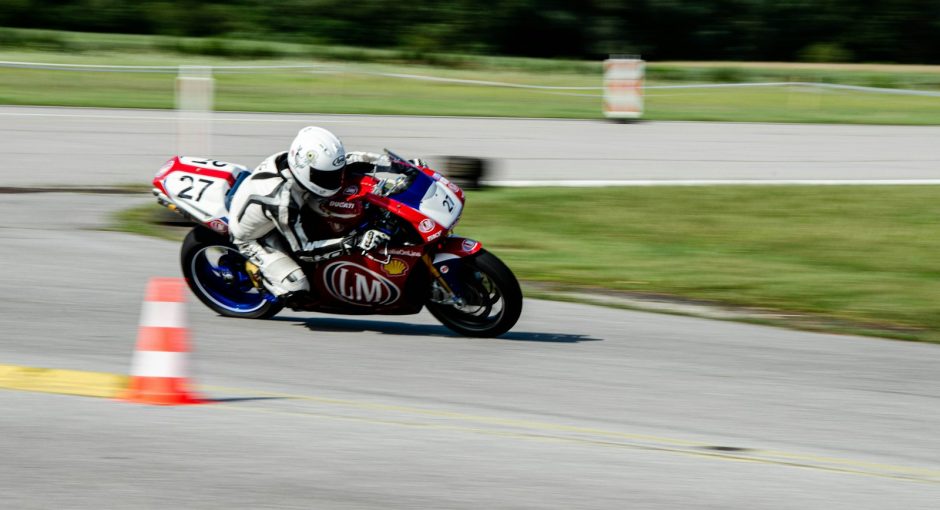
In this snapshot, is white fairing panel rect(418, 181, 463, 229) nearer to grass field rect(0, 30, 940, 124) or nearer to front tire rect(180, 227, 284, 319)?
front tire rect(180, 227, 284, 319)

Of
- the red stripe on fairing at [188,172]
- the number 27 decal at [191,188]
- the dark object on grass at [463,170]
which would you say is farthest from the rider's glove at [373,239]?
the dark object on grass at [463,170]

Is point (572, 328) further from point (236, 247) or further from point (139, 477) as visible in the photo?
point (139, 477)

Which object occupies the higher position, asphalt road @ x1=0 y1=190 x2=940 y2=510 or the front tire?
the front tire

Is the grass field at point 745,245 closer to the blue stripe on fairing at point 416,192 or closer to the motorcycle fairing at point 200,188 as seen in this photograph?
the blue stripe on fairing at point 416,192

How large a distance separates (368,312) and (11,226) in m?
5.18

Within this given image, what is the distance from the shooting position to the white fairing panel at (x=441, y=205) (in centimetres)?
852

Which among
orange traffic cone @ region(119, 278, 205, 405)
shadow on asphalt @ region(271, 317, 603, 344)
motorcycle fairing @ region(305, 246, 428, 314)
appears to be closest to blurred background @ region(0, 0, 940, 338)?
shadow on asphalt @ region(271, 317, 603, 344)

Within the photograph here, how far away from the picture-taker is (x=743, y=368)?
27.6ft

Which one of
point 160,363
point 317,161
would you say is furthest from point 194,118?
point 160,363

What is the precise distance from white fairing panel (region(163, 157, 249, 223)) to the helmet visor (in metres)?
0.93

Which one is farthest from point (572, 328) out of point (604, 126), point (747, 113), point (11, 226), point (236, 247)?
point (747, 113)

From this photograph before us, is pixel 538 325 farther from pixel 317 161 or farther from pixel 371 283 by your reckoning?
pixel 317 161

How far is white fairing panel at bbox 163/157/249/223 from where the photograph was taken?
29.7 feet

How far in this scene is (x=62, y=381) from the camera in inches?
282
